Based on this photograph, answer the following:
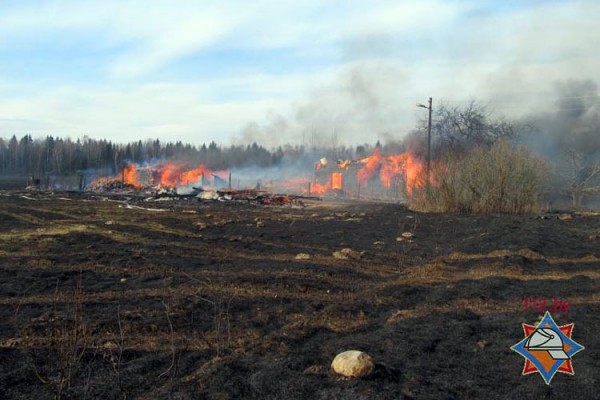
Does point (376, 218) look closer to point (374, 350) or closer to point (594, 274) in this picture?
point (594, 274)

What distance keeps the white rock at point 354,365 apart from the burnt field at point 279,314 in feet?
0.33

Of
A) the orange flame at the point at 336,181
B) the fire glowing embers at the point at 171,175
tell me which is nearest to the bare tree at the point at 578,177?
the orange flame at the point at 336,181

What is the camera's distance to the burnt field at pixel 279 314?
4586mm

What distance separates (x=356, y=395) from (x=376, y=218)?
61.9ft

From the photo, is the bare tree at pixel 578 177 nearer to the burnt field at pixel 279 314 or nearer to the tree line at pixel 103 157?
the burnt field at pixel 279 314

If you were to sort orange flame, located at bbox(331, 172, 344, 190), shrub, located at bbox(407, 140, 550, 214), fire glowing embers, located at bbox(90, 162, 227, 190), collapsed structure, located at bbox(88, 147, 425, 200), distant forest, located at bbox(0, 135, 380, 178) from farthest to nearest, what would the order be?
distant forest, located at bbox(0, 135, 380, 178), fire glowing embers, located at bbox(90, 162, 227, 190), orange flame, located at bbox(331, 172, 344, 190), collapsed structure, located at bbox(88, 147, 425, 200), shrub, located at bbox(407, 140, 550, 214)

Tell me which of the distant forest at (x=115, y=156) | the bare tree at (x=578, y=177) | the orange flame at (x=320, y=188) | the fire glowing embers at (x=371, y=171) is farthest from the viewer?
the distant forest at (x=115, y=156)

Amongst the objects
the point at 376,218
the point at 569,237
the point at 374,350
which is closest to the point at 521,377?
the point at 374,350

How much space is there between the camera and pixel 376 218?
2273 centimetres

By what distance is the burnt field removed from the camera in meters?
4.59

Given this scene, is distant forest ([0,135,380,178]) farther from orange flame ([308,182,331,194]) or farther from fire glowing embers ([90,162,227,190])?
orange flame ([308,182,331,194])

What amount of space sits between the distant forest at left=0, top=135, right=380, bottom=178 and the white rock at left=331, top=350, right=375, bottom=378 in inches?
2578

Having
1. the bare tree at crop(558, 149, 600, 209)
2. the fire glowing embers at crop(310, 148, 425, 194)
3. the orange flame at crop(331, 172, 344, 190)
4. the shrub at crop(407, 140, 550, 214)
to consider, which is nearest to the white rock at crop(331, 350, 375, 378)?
the shrub at crop(407, 140, 550, 214)

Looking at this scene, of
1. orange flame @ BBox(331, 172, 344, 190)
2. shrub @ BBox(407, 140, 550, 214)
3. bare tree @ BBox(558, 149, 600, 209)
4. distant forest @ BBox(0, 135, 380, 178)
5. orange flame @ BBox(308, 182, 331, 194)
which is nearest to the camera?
shrub @ BBox(407, 140, 550, 214)
